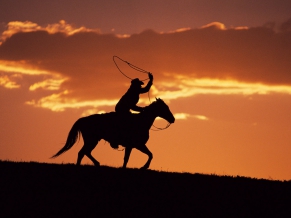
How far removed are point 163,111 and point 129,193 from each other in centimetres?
588

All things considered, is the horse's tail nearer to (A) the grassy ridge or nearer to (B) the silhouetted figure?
(B) the silhouetted figure

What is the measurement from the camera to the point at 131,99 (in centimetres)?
2309

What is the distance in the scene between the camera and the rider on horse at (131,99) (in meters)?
23.0

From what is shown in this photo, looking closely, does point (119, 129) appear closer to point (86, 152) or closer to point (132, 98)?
point (132, 98)

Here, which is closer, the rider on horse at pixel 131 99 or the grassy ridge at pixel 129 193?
the grassy ridge at pixel 129 193

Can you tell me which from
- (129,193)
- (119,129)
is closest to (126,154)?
(119,129)

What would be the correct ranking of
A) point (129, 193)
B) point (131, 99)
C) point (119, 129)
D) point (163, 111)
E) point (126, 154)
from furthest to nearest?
point (163, 111) → point (131, 99) → point (119, 129) → point (126, 154) → point (129, 193)

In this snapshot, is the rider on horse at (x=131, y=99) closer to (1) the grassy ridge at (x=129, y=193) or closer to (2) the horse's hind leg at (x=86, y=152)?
(2) the horse's hind leg at (x=86, y=152)

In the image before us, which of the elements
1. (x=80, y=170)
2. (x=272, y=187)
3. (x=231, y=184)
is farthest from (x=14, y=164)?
(x=272, y=187)

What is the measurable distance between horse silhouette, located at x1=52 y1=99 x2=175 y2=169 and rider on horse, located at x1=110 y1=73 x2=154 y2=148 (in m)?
0.17

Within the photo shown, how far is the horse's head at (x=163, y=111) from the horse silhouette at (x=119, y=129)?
0.12 meters

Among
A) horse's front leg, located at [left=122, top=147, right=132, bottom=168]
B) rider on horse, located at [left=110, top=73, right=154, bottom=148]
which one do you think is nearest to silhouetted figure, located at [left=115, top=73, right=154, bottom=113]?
rider on horse, located at [left=110, top=73, right=154, bottom=148]

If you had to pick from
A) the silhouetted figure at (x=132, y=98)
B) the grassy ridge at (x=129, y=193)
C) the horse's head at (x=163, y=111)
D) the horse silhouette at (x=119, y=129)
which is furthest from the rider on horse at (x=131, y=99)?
the grassy ridge at (x=129, y=193)

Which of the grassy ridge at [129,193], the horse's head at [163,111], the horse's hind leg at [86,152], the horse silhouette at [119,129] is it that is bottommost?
the grassy ridge at [129,193]
